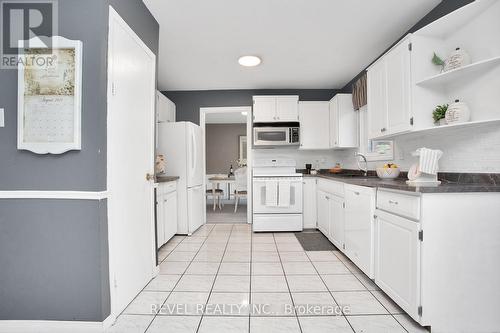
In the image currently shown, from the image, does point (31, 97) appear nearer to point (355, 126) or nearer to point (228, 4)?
point (228, 4)

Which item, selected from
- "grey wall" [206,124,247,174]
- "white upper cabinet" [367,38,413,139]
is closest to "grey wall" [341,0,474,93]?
"white upper cabinet" [367,38,413,139]

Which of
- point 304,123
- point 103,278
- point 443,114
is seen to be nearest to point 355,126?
point 304,123

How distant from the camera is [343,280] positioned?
222cm

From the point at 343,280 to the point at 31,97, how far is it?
9.03 feet

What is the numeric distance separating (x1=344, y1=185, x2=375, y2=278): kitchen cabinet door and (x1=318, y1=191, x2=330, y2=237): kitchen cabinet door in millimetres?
662

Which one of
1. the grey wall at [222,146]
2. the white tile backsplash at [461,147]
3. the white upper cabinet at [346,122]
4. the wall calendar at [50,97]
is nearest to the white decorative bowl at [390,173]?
the white tile backsplash at [461,147]

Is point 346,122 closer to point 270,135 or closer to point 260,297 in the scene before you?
point 270,135

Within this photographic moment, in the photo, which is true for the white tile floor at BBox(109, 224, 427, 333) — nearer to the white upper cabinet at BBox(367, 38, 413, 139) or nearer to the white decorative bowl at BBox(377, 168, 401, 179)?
the white decorative bowl at BBox(377, 168, 401, 179)

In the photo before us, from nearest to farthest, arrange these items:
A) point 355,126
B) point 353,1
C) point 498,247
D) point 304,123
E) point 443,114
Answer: point 498,247 → point 443,114 → point 353,1 → point 355,126 → point 304,123

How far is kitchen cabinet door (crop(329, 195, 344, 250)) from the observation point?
9.31 ft

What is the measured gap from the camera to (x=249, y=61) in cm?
319

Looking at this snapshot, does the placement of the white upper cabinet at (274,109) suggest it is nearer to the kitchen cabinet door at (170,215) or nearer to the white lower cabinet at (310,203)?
the white lower cabinet at (310,203)

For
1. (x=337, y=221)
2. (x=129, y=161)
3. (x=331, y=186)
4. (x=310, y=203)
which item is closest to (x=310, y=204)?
(x=310, y=203)

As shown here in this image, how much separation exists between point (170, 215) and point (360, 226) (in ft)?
7.97
